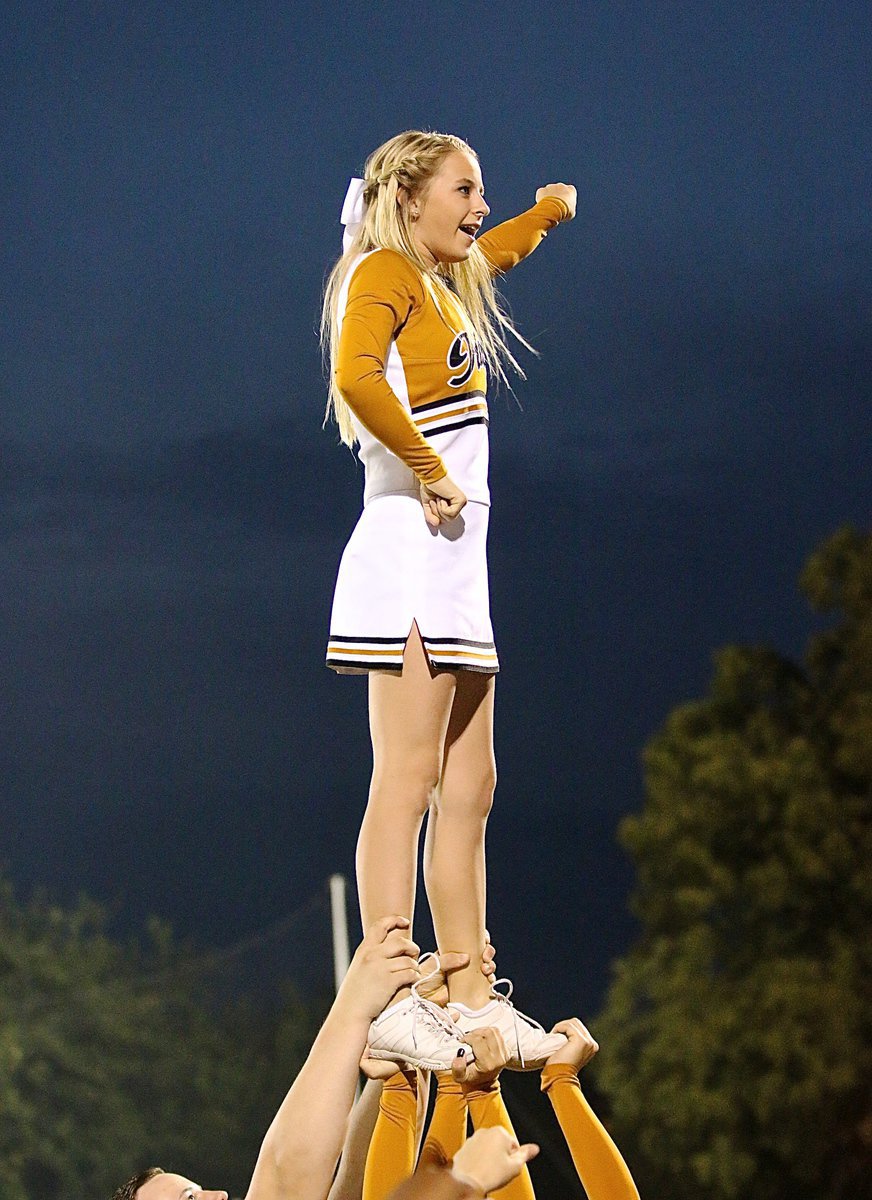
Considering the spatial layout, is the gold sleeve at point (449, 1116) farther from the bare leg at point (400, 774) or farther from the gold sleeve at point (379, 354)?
the gold sleeve at point (379, 354)

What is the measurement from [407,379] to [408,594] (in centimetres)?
31

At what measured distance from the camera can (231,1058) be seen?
9680 mm

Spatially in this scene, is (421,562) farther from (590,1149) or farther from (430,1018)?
(590,1149)

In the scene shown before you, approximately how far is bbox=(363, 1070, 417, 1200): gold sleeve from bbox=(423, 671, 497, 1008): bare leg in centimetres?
16

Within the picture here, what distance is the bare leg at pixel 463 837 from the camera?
2.27 m

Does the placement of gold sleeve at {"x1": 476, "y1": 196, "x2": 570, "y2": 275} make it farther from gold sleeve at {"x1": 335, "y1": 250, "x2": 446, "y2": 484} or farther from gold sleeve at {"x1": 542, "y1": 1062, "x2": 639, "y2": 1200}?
gold sleeve at {"x1": 542, "y1": 1062, "x2": 639, "y2": 1200}

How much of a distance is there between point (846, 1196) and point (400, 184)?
730cm

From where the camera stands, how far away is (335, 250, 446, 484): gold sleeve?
216 centimetres

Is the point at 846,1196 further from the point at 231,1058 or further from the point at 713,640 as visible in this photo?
the point at 713,640

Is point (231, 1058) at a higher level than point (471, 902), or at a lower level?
higher

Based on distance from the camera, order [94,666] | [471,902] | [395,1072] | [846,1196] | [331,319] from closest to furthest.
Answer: [395,1072] → [471,902] → [331,319] → [846,1196] → [94,666]

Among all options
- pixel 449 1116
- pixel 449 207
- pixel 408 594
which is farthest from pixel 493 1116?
pixel 449 207

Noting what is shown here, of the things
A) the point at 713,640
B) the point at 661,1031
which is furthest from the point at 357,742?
the point at 661,1031

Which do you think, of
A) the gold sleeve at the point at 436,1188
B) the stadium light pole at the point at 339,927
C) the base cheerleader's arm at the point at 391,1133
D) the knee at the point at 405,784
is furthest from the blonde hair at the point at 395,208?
the stadium light pole at the point at 339,927
